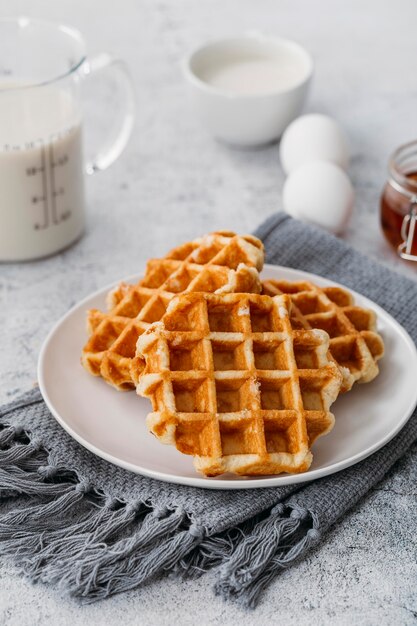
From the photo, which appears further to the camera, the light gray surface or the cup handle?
the cup handle

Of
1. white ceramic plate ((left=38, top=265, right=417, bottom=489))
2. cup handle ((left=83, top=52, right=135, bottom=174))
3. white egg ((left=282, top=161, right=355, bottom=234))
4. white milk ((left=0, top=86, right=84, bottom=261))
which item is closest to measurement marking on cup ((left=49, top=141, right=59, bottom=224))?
white milk ((left=0, top=86, right=84, bottom=261))

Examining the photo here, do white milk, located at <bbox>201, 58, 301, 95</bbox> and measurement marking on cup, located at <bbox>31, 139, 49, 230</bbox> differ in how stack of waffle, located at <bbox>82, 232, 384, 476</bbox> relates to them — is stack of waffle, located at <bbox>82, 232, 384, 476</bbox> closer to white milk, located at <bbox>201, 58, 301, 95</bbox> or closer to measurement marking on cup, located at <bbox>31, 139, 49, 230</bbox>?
measurement marking on cup, located at <bbox>31, 139, 49, 230</bbox>

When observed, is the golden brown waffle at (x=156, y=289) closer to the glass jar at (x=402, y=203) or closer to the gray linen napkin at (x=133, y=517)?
the gray linen napkin at (x=133, y=517)

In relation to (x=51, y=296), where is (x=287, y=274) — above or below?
above

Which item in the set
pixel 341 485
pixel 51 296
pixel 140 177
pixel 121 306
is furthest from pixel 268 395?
pixel 140 177

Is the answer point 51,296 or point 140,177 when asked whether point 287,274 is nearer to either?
point 51,296

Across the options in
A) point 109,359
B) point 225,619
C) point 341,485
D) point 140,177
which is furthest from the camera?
point 140,177

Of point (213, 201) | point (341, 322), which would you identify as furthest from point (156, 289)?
point (213, 201)
